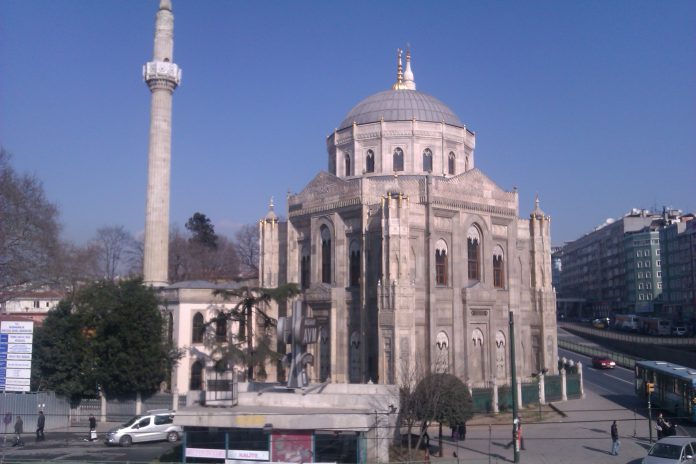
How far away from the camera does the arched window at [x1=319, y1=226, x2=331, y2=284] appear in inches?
1491

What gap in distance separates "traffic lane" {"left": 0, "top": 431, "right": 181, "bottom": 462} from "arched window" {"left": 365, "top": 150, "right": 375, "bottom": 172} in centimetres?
2047

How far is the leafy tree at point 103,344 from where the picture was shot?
3359 cm

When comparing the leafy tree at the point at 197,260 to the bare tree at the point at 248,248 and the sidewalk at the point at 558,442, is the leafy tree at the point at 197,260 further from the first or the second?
the sidewalk at the point at 558,442

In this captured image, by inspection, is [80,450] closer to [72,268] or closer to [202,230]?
[72,268]

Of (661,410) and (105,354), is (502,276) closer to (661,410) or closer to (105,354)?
(661,410)

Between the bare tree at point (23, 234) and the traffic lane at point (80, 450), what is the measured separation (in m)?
10.2

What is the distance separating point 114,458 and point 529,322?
Answer: 25041mm

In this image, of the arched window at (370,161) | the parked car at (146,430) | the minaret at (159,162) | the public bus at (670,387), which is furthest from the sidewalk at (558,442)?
the minaret at (159,162)

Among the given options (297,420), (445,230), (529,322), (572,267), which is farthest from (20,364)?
(572,267)

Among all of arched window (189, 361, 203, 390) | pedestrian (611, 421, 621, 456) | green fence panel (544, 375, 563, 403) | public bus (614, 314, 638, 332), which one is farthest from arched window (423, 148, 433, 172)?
public bus (614, 314, 638, 332)

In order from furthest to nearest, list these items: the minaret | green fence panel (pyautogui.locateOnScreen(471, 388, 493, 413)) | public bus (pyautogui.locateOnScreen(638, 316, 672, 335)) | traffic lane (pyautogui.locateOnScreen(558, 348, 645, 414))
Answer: public bus (pyautogui.locateOnScreen(638, 316, 672, 335)), the minaret, traffic lane (pyautogui.locateOnScreen(558, 348, 645, 414)), green fence panel (pyautogui.locateOnScreen(471, 388, 493, 413))

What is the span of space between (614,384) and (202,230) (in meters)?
57.9

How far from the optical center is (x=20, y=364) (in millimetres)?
21438

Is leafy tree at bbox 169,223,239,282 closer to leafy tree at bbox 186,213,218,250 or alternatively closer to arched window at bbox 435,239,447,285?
leafy tree at bbox 186,213,218,250
